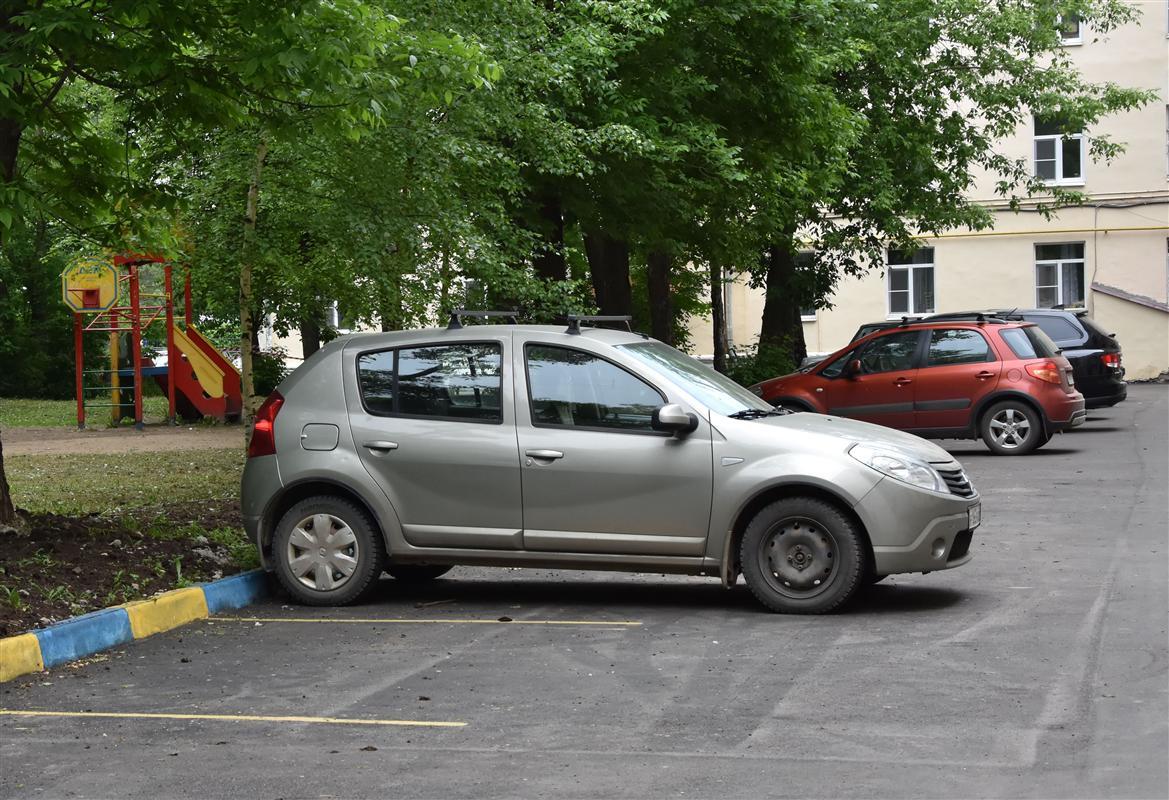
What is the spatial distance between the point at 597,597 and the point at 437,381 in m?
1.73

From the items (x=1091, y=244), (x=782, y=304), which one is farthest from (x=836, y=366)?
(x=1091, y=244)

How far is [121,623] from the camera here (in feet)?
27.7

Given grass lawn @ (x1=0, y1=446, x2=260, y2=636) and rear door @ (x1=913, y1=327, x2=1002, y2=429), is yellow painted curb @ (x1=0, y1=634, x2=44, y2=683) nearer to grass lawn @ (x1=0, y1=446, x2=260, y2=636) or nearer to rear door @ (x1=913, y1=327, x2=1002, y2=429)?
grass lawn @ (x1=0, y1=446, x2=260, y2=636)

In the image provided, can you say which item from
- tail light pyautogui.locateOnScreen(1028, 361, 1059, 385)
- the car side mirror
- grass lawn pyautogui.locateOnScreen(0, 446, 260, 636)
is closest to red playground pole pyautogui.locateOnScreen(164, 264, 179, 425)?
grass lawn pyautogui.locateOnScreen(0, 446, 260, 636)

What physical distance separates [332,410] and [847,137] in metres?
16.4

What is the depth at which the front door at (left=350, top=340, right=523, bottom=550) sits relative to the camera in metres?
9.24

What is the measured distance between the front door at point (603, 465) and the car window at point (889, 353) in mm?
12096

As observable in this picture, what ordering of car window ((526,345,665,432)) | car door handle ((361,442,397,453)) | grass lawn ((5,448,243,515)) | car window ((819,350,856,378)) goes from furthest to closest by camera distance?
1. car window ((819,350,856,378))
2. grass lawn ((5,448,243,515))
3. car door handle ((361,442,397,453))
4. car window ((526,345,665,432))

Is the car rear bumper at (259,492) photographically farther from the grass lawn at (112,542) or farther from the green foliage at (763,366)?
the green foliage at (763,366)

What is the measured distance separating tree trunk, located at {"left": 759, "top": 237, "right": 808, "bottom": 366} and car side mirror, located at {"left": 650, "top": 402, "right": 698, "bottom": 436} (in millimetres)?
23515

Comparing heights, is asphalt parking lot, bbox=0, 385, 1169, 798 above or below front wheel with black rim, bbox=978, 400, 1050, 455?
below

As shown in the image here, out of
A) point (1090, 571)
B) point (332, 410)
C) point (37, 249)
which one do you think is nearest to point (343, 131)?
point (332, 410)

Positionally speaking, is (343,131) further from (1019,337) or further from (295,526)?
(1019,337)

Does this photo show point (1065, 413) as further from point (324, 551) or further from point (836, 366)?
point (324, 551)
